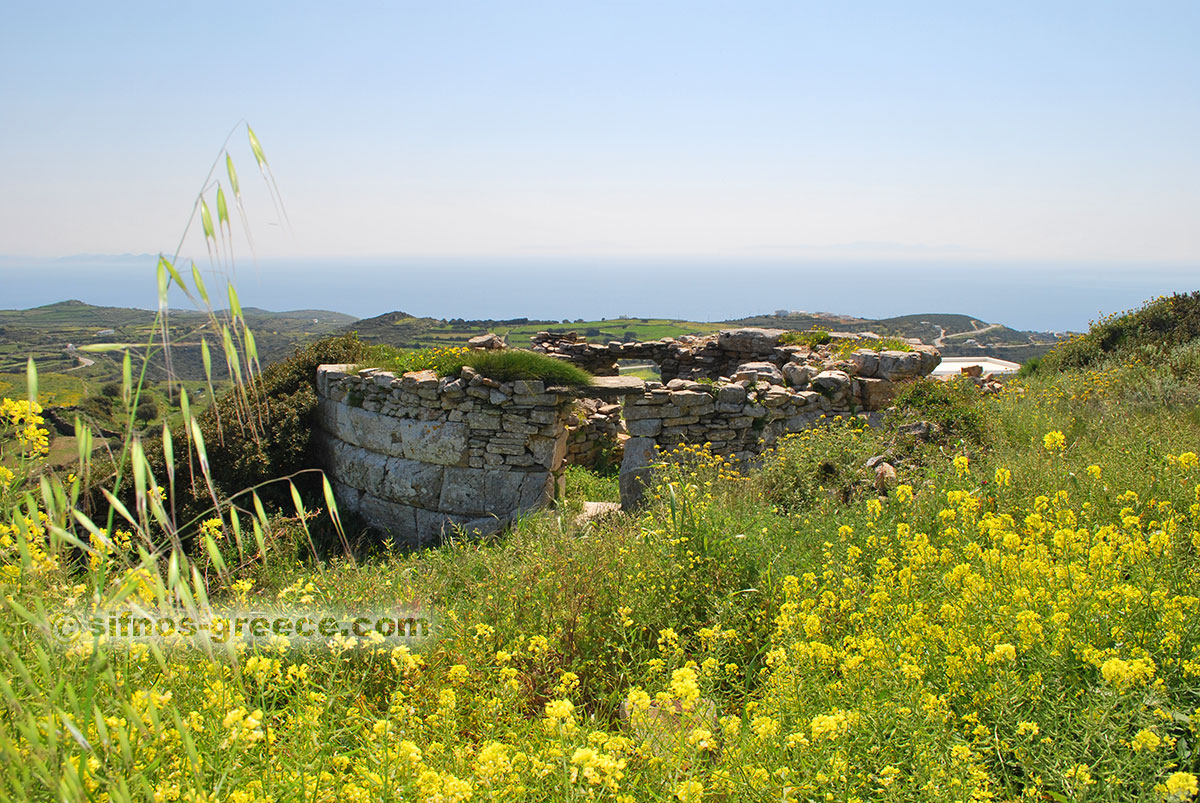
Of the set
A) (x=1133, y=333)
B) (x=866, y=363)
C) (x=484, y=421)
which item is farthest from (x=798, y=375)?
(x=1133, y=333)

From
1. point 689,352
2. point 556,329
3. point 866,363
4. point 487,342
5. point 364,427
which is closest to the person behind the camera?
point 866,363

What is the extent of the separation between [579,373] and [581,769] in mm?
7173

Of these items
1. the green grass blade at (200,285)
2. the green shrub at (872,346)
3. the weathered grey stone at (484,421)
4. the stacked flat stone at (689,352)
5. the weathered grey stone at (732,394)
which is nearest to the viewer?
the green grass blade at (200,285)

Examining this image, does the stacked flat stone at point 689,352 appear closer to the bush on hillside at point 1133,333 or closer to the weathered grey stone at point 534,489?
the bush on hillside at point 1133,333

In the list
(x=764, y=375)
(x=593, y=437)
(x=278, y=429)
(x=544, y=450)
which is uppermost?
(x=764, y=375)

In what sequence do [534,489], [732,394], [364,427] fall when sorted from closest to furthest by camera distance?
[732,394] < [534,489] < [364,427]

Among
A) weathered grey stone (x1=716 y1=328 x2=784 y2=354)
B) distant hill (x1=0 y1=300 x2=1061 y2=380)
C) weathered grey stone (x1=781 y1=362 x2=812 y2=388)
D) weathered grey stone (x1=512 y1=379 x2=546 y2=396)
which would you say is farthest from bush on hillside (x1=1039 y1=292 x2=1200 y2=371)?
weathered grey stone (x1=512 y1=379 x2=546 y2=396)

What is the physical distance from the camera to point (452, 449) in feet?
30.9

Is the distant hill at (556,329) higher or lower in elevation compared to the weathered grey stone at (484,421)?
higher

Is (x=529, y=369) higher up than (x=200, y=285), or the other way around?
(x=200, y=285)

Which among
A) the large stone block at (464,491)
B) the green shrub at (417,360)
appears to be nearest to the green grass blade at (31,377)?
the large stone block at (464,491)

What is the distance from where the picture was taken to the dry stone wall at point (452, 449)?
30.2ft

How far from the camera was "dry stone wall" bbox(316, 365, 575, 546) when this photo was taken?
30.2 ft

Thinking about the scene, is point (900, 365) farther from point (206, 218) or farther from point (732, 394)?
point (206, 218)
